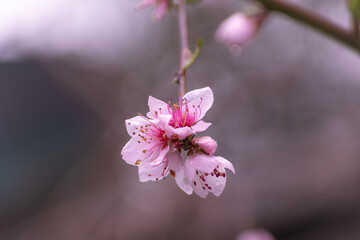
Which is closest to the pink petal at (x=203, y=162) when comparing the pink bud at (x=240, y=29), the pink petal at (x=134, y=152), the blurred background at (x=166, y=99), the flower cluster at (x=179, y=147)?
the flower cluster at (x=179, y=147)

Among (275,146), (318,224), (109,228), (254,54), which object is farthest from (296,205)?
(254,54)

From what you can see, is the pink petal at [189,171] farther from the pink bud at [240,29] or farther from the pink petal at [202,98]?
the pink bud at [240,29]

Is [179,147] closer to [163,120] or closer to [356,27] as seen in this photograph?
[163,120]

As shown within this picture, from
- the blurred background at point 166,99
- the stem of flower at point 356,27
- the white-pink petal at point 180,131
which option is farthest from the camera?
the blurred background at point 166,99

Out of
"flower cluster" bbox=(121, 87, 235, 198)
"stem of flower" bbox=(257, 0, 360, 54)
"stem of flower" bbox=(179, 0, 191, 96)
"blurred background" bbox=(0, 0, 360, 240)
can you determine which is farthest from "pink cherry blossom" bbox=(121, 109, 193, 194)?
"blurred background" bbox=(0, 0, 360, 240)

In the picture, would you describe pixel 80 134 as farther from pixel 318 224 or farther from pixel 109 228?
pixel 318 224

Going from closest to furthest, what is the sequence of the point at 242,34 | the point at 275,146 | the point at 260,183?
the point at 242,34 < the point at 260,183 < the point at 275,146
